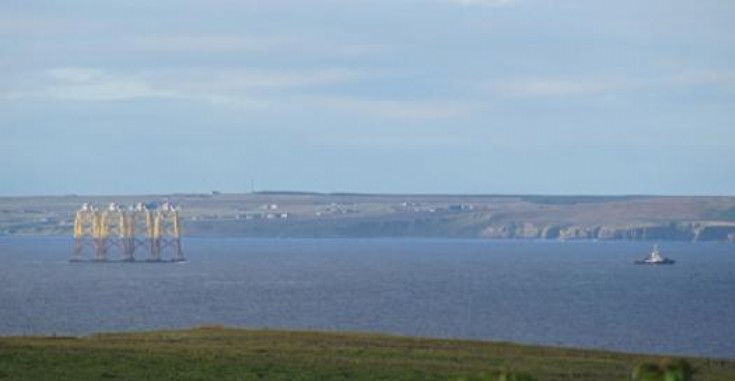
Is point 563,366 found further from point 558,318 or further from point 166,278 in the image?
point 166,278

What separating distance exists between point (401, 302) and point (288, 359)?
60210 mm

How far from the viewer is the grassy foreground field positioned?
113ft

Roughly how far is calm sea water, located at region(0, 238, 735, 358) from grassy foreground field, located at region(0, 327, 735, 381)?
19475 mm

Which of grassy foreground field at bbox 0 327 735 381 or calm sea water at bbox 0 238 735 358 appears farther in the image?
calm sea water at bbox 0 238 735 358

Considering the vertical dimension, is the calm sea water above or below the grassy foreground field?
below

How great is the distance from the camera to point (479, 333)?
71812 millimetres

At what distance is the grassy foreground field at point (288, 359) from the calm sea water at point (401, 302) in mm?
19475

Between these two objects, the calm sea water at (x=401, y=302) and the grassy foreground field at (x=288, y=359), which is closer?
the grassy foreground field at (x=288, y=359)

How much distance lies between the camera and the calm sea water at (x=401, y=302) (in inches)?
2926

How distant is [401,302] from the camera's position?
99125 millimetres

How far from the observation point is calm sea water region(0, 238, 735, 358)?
7431 cm

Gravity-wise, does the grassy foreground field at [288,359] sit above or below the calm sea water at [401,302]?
above

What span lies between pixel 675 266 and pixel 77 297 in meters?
98.7

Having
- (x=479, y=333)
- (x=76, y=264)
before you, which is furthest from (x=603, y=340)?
(x=76, y=264)
